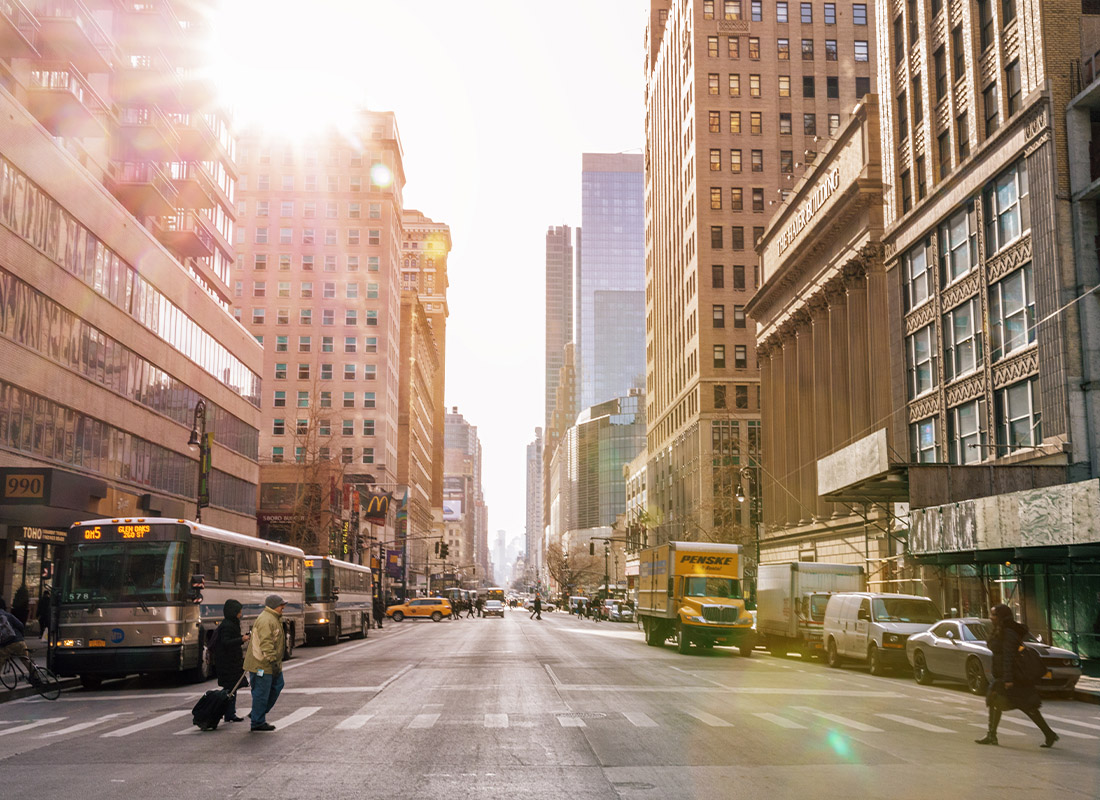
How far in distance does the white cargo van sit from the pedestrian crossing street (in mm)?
9226

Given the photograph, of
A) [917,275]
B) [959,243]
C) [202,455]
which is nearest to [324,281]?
[202,455]

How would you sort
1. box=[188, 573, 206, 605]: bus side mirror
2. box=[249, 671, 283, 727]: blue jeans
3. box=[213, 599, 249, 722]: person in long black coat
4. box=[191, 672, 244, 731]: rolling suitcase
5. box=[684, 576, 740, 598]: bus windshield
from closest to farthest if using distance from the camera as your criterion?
box=[249, 671, 283, 727]: blue jeans → box=[191, 672, 244, 731]: rolling suitcase → box=[213, 599, 249, 722]: person in long black coat → box=[188, 573, 206, 605]: bus side mirror → box=[684, 576, 740, 598]: bus windshield

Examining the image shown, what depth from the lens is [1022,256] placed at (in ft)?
118

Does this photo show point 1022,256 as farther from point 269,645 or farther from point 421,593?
point 421,593

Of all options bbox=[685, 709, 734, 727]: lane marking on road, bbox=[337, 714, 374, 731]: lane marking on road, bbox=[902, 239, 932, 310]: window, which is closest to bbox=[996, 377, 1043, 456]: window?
bbox=[902, 239, 932, 310]: window

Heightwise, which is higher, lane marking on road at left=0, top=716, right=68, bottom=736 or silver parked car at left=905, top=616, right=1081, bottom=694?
silver parked car at left=905, top=616, right=1081, bottom=694

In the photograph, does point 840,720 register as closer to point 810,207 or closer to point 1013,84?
point 1013,84

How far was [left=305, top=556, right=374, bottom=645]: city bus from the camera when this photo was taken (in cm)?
4178

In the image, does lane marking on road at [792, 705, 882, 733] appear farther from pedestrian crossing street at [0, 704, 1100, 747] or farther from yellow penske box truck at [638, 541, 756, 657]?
yellow penske box truck at [638, 541, 756, 657]

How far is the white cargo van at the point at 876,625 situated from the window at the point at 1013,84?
61.8 feet

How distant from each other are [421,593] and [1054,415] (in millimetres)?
132007

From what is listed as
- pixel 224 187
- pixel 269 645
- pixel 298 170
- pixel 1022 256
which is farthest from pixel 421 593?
pixel 269 645

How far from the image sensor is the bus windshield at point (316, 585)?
41.6 m

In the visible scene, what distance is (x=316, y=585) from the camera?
137ft
